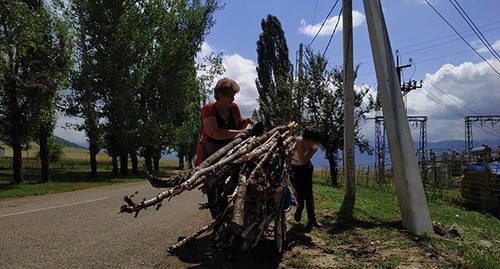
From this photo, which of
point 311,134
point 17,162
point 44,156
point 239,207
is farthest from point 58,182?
point 239,207

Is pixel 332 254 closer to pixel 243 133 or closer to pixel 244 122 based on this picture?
pixel 243 133

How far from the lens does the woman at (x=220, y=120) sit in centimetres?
487

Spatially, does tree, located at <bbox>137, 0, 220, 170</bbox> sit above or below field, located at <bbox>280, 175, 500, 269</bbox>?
above

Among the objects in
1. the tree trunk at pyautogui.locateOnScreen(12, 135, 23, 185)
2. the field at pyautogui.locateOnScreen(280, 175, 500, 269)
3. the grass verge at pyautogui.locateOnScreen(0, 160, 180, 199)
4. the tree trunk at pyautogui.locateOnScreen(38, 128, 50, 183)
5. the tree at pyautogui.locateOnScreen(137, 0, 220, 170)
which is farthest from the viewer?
the tree at pyautogui.locateOnScreen(137, 0, 220, 170)

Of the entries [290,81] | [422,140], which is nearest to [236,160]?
[290,81]

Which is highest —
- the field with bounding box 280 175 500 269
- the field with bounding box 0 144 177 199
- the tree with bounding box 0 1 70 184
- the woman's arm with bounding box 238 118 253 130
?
the tree with bounding box 0 1 70 184

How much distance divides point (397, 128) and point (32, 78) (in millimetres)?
17697

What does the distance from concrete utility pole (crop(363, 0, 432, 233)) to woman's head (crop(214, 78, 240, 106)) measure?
354 cm

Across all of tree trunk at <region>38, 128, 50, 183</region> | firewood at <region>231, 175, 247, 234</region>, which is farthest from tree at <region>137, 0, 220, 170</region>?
firewood at <region>231, 175, 247, 234</region>

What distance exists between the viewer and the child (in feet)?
20.7

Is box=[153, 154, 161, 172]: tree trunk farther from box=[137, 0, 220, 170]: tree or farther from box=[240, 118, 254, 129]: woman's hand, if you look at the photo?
box=[240, 118, 254, 129]: woman's hand

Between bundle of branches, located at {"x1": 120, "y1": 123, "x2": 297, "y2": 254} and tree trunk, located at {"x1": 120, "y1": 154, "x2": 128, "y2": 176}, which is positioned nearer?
bundle of branches, located at {"x1": 120, "y1": 123, "x2": 297, "y2": 254}

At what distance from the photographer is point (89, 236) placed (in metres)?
6.01

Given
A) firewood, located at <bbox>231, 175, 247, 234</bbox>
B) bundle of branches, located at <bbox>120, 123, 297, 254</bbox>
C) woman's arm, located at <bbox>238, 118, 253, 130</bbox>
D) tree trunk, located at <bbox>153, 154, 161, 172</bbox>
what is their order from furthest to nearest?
1. tree trunk, located at <bbox>153, 154, 161, 172</bbox>
2. woman's arm, located at <bbox>238, 118, 253, 130</bbox>
3. bundle of branches, located at <bbox>120, 123, 297, 254</bbox>
4. firewood, located at <bbox>231, 175, 247, 234</bbox>
